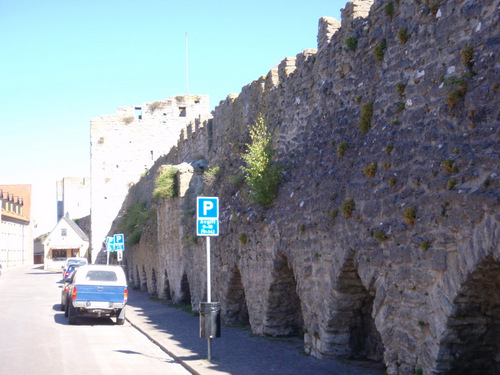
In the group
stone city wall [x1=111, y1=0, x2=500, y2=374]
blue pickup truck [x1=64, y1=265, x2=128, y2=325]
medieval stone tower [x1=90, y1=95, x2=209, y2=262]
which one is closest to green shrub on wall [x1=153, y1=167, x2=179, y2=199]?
blue pickup truck [x1=64, y1=265, x2=128, y2=325]

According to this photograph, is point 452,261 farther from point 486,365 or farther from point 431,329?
point 486,365

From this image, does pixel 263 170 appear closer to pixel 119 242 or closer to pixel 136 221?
pixel 119 242

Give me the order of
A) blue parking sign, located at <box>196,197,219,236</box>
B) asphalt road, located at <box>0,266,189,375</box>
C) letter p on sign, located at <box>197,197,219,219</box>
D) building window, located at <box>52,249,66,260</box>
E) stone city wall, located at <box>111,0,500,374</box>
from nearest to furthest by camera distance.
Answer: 1. stone city wall, located at <box>111,0,500,374</box>
2. asphalt road, located at <box>0,266,189,375</box>
3. blue parking sign, located at <box>196,197,219,236</box>
4. letter p on sign, located at <box>197,197,219,219</box>
5. building window, located at <box>52,249,66,260</box>

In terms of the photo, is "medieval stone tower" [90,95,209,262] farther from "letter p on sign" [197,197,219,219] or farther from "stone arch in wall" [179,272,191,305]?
"letter p on sign" [197,197,219,219]

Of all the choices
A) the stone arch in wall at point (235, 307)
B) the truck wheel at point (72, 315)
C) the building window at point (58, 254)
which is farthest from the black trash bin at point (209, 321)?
the building window at point (58, 254)

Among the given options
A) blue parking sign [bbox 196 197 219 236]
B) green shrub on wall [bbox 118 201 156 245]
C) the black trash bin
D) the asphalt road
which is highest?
Answer: green shrub on wall [bbox 118 201 156 245]

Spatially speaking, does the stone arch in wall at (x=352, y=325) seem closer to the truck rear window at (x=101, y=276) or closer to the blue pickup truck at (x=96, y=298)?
the blue pickup truck at (x=96, y=298)

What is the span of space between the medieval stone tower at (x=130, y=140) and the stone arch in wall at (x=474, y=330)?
37.2m

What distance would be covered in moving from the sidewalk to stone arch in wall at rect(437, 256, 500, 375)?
1.84m

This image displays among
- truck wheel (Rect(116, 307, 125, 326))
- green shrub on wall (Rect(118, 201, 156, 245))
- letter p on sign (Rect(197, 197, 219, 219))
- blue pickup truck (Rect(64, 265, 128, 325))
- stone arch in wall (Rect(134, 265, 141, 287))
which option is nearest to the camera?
letter p on sign (Rect(197, 197, 219, 219))

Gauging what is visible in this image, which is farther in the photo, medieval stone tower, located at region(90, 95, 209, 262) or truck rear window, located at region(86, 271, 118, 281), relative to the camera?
medieval stone tower, located at region(90, 95, 209, 262)

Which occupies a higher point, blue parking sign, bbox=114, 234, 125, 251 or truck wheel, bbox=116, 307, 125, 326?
blue parking sign, bbox=114, 234, 125, 251

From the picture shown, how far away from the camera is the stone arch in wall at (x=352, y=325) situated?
984 cm

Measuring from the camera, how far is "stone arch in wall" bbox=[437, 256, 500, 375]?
686cm
